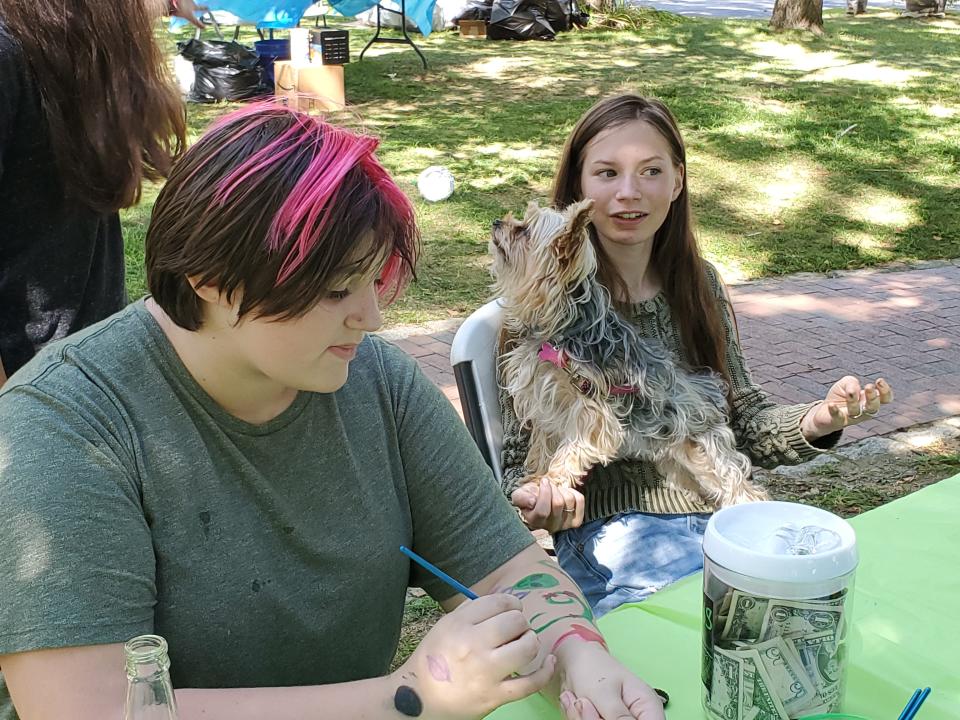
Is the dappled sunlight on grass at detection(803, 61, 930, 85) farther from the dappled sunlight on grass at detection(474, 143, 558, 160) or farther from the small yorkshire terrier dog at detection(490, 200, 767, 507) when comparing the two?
the small yorkshire terrier dog at detection(490, 200, 767, 507)

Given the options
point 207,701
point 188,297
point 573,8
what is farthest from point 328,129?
point 573,8

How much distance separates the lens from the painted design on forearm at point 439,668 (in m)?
1.27

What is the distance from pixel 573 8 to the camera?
15859 mm

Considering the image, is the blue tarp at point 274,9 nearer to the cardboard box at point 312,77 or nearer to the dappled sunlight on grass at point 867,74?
the cardboard box at point 312,77

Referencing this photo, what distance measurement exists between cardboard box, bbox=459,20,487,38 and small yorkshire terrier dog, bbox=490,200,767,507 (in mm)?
13845

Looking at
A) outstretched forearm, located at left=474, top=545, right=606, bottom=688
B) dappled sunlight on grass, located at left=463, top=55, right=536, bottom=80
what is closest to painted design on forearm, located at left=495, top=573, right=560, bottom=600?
outstretched forearm, located at left=474, top=545, right=606, bottom=688

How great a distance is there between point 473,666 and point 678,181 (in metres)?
1.69

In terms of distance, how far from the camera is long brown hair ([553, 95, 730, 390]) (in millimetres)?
2564

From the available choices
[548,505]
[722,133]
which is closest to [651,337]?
[548,505]

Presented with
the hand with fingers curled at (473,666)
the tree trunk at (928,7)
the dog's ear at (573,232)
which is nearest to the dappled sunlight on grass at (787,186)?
the dog's ear at (573,232)

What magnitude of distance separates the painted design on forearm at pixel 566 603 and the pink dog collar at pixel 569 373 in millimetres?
881

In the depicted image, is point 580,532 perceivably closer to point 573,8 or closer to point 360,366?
point 360,366

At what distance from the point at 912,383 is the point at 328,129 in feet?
15.6

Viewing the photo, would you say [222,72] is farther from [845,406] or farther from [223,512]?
[223,512]
